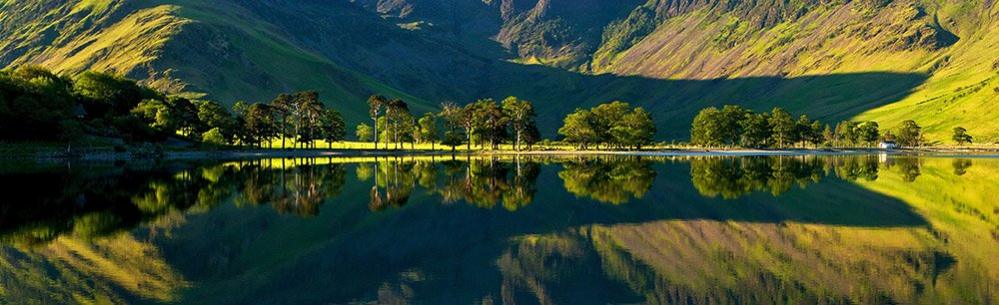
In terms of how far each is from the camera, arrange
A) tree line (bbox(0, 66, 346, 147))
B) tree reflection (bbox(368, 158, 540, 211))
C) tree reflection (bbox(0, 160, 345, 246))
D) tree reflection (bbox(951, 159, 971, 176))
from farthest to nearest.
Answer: tree line (bbox(0, 66, 346, 147))
tree reflection (bbox(951, 159, 971, 176))
tree reflection (bbox(368, 158, 540, 211))
tree reflection (bbox(0, 160, 345, 246))

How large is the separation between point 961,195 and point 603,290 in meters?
45.3

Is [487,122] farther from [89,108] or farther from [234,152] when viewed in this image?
[89,108]

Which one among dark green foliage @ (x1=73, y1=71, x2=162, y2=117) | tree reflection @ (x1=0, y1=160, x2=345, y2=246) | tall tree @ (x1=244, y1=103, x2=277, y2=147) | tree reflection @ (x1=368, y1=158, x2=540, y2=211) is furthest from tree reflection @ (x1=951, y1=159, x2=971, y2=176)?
dark green foliage @ (x1=73, y1=71, x2=162, y2=117)

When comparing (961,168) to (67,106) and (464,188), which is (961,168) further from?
(67,106)

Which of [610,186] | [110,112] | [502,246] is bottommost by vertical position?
[502,246]

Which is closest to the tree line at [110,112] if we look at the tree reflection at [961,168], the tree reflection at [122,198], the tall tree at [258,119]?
the tall tree at [258,119]

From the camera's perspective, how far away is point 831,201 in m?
53.2

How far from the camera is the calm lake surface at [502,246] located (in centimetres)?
2517

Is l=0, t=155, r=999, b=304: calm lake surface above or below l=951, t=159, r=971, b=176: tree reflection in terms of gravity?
below

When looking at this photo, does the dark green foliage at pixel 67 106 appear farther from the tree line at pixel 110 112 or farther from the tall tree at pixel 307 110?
the tall tree at pixel 307 110

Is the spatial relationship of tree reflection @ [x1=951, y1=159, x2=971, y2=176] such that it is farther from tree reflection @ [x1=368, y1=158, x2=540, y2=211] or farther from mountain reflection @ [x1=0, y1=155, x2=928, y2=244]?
tree reflection @ [x1=368, y1=158, x2=540, y2=211]

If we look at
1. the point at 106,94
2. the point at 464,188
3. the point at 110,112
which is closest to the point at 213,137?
the point at 110,112

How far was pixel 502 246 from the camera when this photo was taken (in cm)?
3459

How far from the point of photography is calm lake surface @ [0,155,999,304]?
25.2m
